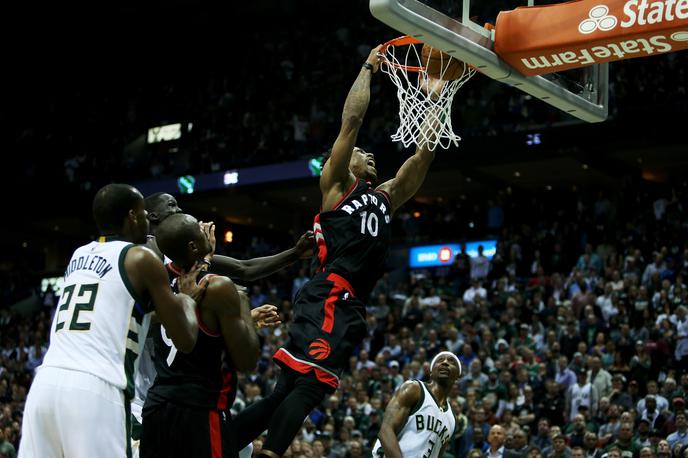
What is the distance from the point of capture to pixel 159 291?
4.52 meters

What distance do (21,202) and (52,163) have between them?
1.71 metres

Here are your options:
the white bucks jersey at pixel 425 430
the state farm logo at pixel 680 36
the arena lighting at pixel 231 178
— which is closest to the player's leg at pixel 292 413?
the white bucks jersey at pixel 425 430

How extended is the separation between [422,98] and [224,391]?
3.07 metres

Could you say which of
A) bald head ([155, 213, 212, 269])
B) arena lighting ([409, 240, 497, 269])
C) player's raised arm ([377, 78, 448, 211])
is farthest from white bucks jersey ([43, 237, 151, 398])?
arena lighting ([409, 240, 497, 269])

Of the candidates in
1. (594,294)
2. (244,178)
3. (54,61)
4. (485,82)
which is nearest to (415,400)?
(594,294)

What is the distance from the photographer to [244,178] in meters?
25.5

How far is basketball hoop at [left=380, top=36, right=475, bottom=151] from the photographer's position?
7035mm

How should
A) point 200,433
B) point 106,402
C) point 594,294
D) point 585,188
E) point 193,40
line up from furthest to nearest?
point 193,40 < point 585,188 < point 594,294 < point 200,433 < point 106,402

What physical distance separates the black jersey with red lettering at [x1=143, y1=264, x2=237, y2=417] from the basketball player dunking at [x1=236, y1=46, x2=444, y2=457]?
2.15 feet

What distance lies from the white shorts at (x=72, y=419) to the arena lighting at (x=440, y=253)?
18.9 meters

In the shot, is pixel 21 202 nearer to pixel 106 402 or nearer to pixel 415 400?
pixel 415 400

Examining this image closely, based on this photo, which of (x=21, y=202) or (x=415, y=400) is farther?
(x=21, y=202)

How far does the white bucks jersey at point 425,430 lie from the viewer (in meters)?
8.00

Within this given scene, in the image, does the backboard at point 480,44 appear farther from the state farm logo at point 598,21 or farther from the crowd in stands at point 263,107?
the crowd in stands at point 263,107
